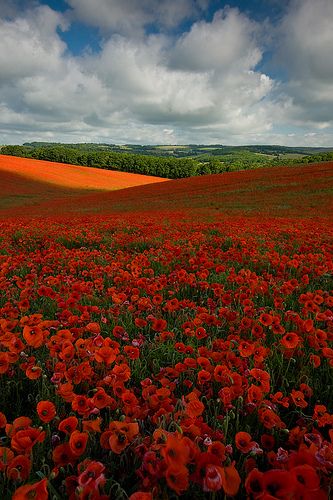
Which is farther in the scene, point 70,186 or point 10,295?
point 70,186

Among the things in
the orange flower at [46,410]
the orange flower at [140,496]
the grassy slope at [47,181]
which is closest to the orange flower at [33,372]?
the orange flower at [46,410]

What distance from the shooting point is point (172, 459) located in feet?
3.74

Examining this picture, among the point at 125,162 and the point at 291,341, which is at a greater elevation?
the point at 125,162

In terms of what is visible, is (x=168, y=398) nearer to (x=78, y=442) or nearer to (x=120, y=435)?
(x=120, y=435)

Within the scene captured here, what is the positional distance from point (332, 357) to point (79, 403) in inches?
73.6

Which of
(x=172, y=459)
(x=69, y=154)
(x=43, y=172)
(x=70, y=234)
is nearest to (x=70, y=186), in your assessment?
(x=43, y=172)

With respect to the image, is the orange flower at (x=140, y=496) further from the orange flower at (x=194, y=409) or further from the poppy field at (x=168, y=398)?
the orange flower at (x=194, y=409)

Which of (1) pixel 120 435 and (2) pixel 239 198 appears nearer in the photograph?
(1) pixel 120 435

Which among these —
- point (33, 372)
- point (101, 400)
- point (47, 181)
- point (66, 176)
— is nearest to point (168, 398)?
point (101, 400)

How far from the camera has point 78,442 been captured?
1513 mm

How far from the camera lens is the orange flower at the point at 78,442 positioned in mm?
1452

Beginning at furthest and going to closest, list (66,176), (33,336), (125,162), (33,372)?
1. (125,162)
2. (66,176)
3. (33,336)
4. (33,372)

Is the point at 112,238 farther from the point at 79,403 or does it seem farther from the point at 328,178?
the point at 328,178

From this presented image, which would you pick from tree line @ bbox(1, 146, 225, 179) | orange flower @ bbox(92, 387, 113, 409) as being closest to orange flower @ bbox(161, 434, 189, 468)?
orange flower @ bbox(92, 387, 113, 409)
